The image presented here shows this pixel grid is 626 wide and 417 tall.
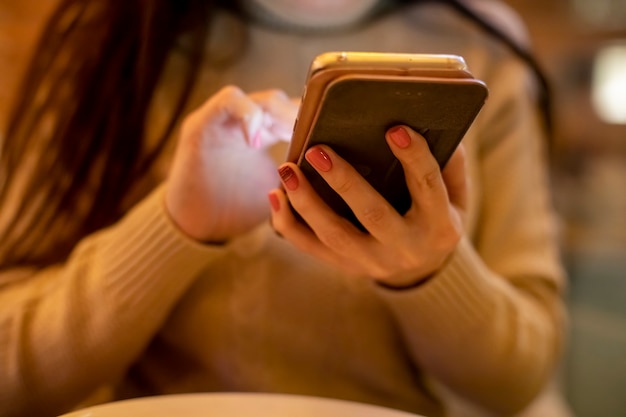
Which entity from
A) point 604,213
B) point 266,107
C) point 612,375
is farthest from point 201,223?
point 604,213

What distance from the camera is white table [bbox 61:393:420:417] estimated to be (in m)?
0.45

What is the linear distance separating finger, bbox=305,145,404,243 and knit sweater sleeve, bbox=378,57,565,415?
0.12 metres

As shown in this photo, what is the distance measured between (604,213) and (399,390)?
0.85m

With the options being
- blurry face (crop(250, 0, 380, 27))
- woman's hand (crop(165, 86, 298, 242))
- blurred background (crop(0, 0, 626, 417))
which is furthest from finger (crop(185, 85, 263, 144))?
blurred background (crop(0, 0, 626, 417))

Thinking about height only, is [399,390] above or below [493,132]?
below

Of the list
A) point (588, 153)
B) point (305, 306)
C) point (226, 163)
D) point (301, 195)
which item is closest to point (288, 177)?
point (301, 195)

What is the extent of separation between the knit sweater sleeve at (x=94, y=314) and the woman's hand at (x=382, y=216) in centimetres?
12

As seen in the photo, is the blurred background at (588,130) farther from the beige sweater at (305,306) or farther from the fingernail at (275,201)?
the fingernail at (275,201)

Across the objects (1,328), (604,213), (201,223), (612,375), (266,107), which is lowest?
(612,375)

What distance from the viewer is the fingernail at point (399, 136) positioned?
15.0 inches

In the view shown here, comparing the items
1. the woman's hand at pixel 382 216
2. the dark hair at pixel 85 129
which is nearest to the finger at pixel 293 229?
the woman's hand at pixel 382 216

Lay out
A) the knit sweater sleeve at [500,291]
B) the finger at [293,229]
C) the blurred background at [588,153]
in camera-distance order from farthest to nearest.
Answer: the blurred background at [588,153], the knit sweater sleeve at [500,291], the finger at [293,229]

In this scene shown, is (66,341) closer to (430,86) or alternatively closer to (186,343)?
(186,343)

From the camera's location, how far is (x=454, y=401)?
70cm
